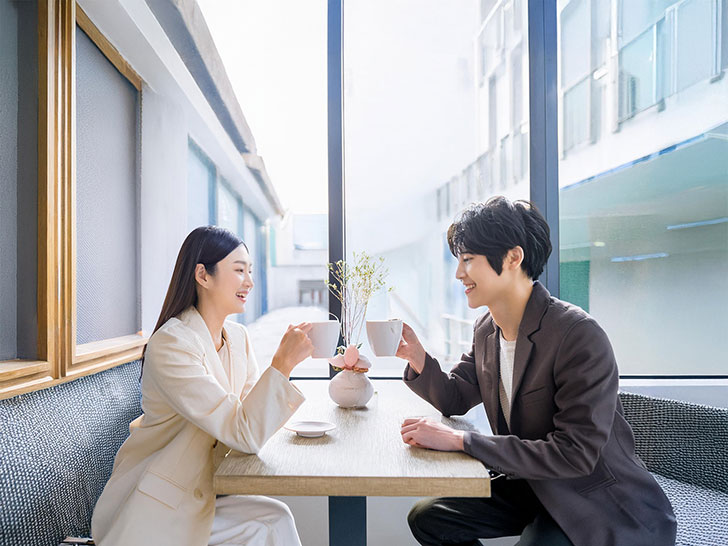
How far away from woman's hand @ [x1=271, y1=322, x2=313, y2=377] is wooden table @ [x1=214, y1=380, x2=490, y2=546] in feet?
0.60

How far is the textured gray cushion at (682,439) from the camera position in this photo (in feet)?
5.62

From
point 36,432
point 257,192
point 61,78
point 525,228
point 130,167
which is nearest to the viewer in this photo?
point 36,432

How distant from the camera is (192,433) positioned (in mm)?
1309

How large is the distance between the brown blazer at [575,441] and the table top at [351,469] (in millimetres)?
130

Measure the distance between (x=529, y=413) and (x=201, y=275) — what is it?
970 mm

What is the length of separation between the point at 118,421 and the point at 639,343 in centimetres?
207

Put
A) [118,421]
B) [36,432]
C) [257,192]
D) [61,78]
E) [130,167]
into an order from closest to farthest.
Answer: [36,432], [61,78], [118,421], [130,167], [257,192]

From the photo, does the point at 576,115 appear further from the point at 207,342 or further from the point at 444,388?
the point at 207,342

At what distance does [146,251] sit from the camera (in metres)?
2.34

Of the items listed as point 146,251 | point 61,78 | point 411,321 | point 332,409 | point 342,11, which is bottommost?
point 332,409

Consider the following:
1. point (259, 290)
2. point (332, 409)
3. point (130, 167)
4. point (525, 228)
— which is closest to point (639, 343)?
point (525, 228)

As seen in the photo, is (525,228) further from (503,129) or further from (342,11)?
(342,11)

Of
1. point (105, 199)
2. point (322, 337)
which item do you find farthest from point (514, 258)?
point (105, 199)

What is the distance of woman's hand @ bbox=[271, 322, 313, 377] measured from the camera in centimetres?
128
